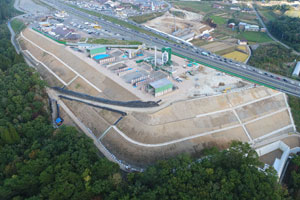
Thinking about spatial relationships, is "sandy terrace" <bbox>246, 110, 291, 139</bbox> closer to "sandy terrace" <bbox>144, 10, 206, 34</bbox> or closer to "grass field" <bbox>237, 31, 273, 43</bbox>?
"grass field" <bbox>237, 31, 273, 43</bbox>

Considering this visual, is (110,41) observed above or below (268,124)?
above

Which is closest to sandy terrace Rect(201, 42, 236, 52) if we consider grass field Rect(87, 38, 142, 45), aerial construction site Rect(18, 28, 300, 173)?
aerial construction site Rect(18, 28, 300, 173)

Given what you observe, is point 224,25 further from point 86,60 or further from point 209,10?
point 86,60

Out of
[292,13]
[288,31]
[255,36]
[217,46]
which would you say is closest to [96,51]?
[217,46]

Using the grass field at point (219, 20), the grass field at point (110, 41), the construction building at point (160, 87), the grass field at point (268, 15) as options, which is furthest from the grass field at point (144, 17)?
the construction building at point (160, 87)

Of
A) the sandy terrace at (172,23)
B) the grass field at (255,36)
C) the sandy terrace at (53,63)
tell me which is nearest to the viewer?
the sandy terrace at (53,63)

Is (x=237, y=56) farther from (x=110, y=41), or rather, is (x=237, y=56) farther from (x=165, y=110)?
(x=110, y=41)

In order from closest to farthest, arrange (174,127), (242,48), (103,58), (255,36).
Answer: (174,127) → (103,58) → (242,48) → (255,36)

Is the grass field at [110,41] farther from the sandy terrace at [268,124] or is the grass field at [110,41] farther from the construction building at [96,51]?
the sandy terrace at [268,124]
